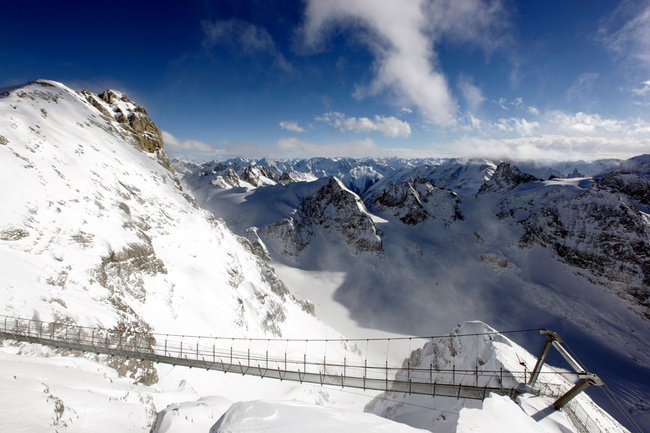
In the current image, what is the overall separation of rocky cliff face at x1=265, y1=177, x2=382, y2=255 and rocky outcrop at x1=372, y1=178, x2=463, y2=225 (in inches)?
740

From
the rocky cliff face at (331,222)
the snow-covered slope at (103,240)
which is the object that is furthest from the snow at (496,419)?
the rocky cliff face at (331,222)

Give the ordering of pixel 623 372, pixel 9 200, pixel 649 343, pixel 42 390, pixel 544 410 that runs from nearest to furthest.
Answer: pixel 42 390
pixel 544 410
pixel 9 200
pixel 623 372
pixel 649 343

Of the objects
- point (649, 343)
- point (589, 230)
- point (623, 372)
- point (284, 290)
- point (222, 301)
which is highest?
point (589, 230)

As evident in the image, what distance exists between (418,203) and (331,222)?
37.4 m

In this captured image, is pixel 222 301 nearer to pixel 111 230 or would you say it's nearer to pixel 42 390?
pixel 111 230

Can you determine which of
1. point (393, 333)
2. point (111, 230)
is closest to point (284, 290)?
point (393, 333)

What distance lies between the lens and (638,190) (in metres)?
85.4

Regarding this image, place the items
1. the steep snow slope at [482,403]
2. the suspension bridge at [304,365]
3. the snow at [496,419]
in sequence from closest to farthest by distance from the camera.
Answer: the snow at [496,419], the steep snow slope at [482,403], the suspension bridge at [304,365]

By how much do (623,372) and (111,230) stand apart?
283ft

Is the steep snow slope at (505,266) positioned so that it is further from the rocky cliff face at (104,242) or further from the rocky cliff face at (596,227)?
the rocky cliff face at (104,242)

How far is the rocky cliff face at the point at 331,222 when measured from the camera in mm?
87000

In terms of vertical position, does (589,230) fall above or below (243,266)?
above

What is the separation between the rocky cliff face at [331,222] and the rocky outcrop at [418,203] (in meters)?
18.8

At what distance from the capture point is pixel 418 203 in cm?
10606
